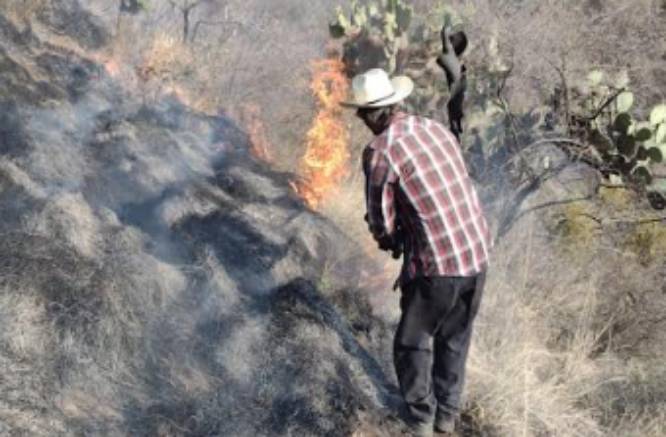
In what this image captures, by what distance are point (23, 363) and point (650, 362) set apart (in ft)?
15.6

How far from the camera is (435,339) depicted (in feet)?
13.1

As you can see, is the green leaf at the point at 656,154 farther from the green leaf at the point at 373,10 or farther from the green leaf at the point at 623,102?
the green leaf at the point at 373,10

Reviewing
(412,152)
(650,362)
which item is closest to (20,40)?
(412,152)

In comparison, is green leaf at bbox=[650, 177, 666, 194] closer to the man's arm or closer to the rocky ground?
the rocky ground

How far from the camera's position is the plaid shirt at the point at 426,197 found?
11.7 feet

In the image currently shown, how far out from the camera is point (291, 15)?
512 inches

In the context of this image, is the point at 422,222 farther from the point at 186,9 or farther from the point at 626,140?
the point at 186,9

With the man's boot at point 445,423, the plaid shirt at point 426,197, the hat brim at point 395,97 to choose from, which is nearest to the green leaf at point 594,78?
the hat brim at point 395,97

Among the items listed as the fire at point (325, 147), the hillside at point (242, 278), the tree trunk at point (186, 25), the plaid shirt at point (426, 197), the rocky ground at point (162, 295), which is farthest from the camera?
the tree trunk at point (186, 25)

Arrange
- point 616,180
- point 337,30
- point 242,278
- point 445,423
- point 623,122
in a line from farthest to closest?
point 337,30, point 616,180, point 623,122, point 242,278, point 445,423

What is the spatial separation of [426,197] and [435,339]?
89 centimetres

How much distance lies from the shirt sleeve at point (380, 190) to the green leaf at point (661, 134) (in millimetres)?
3192

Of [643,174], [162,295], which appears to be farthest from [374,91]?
[643,174]

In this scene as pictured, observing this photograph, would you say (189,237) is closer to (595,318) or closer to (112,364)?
(112,364)
